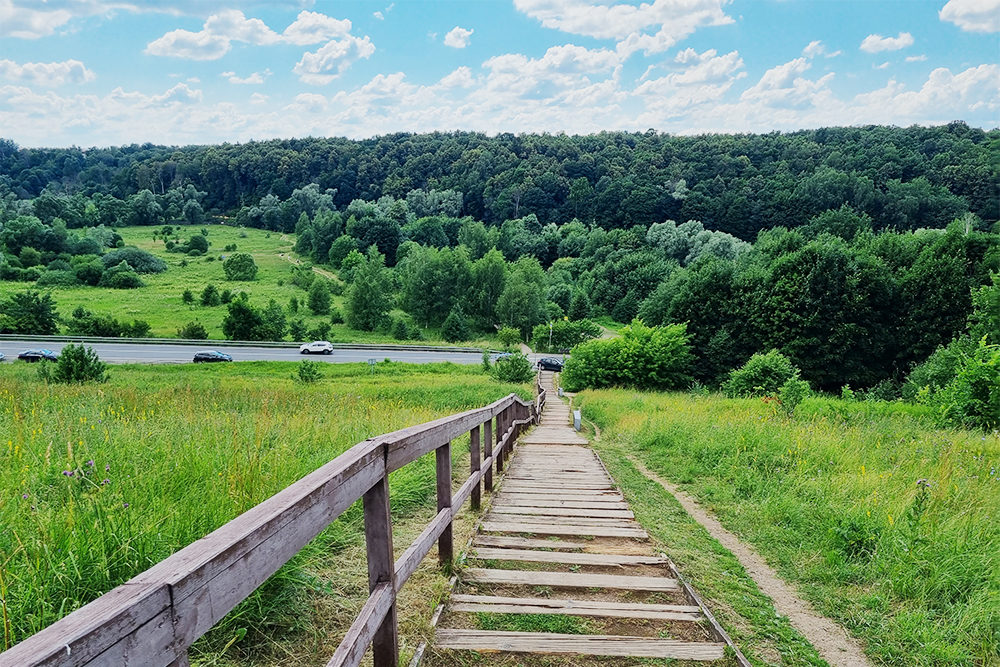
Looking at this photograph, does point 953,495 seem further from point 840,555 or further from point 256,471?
point 256,471

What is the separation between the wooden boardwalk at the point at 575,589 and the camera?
2658 millimetres

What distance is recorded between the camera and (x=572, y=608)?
3004 millimetres

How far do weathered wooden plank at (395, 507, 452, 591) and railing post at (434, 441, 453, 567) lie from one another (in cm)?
6

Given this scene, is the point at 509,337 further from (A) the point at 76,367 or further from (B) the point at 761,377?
(A) the point at 76,367

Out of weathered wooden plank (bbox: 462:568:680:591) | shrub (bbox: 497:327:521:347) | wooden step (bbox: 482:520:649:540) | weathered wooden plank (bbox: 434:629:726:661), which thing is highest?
weathered wooden plank (bbox: 434:629:726:661)

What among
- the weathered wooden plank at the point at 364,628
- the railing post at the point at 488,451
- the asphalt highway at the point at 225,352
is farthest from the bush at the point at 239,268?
the weathered wooden plank at the point at 364,628

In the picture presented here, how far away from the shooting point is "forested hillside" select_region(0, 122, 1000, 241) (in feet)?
264

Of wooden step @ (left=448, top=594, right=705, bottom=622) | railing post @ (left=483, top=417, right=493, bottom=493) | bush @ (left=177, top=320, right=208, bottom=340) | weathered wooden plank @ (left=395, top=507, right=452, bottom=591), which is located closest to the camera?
weathered wooden plank @ (left=395, top=507, right=452, bottom=591)

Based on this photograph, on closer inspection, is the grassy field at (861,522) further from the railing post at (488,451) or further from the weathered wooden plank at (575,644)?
the railing post at (488,451)

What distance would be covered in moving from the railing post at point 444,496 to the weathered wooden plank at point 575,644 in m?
0.71

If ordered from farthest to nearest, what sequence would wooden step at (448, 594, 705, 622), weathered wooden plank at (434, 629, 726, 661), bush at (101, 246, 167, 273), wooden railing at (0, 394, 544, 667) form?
bush at (101, 246, 167, 273) < wooden step at (448, 594, 705, 622) < weathered wooden plank at (434, 629, 726, 661) < wooden railing at (0, 394, 544, 667)

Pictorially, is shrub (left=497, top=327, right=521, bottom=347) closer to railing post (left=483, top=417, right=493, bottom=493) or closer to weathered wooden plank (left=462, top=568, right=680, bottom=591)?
railing post (left=483, top=417, right=493, bottom=493)

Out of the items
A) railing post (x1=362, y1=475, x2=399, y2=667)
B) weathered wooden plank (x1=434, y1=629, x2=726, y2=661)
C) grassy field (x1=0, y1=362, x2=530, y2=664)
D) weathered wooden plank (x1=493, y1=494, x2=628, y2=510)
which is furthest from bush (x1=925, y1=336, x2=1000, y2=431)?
railing post (x1=362, y1=475, x2=399, y2=667)

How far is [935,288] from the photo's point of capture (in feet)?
113
